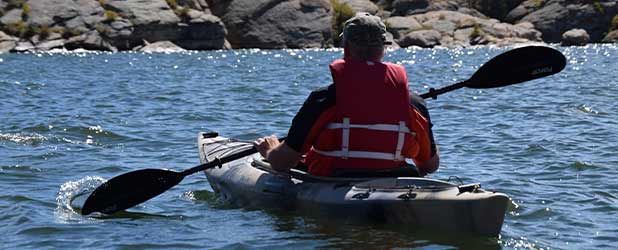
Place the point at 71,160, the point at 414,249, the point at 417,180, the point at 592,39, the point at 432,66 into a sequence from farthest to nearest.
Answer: the point at 592,39, the point at 432,66, the point at 71,160, the point at 417,180, the point at 414,249

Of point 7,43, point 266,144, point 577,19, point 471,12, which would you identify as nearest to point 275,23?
point 7,43

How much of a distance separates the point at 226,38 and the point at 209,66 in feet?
76.8

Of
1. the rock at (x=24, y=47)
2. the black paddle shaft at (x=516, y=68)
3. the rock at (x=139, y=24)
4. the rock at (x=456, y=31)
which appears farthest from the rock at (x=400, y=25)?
the black paddle shaft at (x=516, y=68)

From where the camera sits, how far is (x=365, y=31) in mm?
5836

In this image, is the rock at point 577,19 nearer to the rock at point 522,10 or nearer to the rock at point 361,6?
the rock at point 522,10

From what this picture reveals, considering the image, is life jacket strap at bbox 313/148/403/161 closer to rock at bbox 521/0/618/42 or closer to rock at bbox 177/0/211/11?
rock at bbox 177/0/211/11

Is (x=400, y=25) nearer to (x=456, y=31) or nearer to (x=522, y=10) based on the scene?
(x=456, y=31)

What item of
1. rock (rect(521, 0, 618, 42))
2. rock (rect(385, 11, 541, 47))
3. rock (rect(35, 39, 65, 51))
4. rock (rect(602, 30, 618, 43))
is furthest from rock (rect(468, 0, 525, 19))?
rock (rect(35, 39, 65, 51))

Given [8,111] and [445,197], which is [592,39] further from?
[445,197]

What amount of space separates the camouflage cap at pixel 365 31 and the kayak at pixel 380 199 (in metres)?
0.84

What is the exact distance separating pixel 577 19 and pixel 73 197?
57.7 meters

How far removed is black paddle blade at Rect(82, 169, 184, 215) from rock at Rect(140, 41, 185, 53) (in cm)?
4065

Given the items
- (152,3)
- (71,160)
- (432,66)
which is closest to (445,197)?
(71,160)

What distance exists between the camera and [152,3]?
2026 inches
